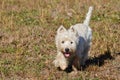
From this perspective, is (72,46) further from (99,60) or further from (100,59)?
(100,59)

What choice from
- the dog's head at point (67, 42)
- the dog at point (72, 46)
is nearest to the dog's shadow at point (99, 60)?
the dog at point (72, 46)

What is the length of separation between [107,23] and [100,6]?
7.00 ft

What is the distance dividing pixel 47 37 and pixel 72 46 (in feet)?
12.2

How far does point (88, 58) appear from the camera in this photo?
400 inches

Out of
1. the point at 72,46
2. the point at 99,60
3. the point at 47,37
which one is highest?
the point at 72,46

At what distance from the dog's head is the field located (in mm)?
807

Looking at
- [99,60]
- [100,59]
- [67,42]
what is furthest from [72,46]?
[100,59]

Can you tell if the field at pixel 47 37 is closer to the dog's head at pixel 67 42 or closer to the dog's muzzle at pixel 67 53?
the dog's muzzle at pixel 67 53

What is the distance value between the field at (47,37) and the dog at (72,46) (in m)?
0.27

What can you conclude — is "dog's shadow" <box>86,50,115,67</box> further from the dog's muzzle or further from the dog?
the dog's muzzle

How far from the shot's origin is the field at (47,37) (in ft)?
30.9

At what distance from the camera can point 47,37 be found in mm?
12047

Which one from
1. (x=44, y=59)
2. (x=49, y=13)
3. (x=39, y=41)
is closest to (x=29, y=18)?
(x=49, y=13)

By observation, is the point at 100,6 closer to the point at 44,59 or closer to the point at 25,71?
the point at 44,59
